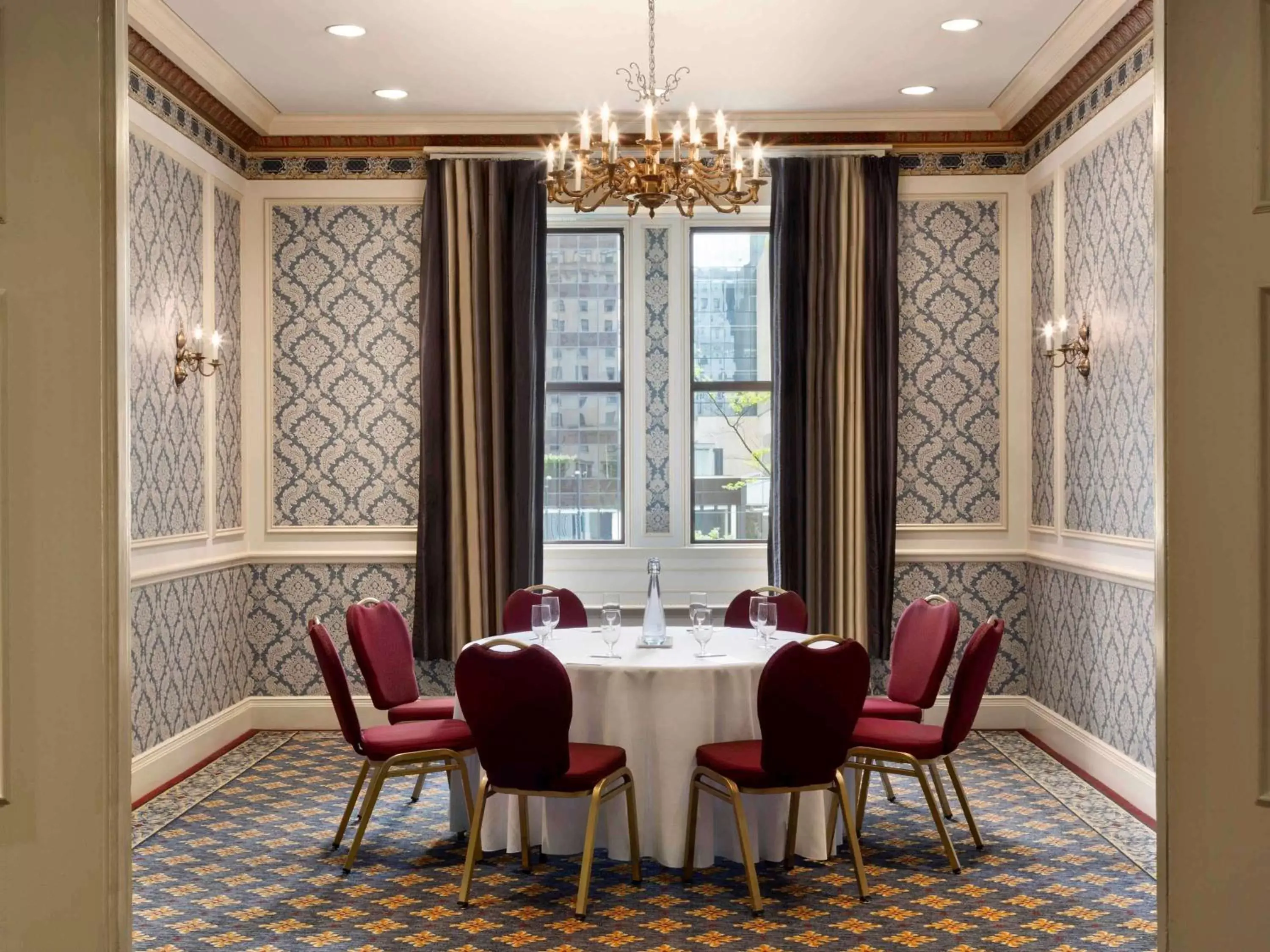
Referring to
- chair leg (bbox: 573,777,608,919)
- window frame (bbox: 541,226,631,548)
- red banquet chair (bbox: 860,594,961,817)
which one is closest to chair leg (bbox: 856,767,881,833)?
red banquet chair (bbox: 860,594,961,817)

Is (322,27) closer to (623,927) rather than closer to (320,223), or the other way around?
(320,223)

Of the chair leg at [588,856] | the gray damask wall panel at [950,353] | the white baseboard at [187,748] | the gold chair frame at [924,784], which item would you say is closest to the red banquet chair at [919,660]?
the gold chair frame at [924,784]

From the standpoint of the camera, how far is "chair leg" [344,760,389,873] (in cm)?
458

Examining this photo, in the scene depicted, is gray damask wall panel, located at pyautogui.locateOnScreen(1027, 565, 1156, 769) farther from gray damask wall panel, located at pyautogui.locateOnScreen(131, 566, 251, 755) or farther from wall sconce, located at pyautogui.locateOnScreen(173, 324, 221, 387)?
wall sconce, located at pyautogui.locateOnScreen(173, 324, 221, 387)

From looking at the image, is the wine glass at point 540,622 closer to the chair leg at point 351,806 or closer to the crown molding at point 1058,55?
the chair leg at point 351,806

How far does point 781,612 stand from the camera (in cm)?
586

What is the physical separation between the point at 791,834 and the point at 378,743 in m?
1.56

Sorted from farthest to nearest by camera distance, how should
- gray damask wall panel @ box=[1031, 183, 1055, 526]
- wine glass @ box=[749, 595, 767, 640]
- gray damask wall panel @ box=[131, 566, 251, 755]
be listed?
gray damask wall panel @ box=[1031, 183, 1055, 526], gray damask wall panel @ box=[131, 566, 251, 755], wine glass @ box=[749, 595, 767, 640]

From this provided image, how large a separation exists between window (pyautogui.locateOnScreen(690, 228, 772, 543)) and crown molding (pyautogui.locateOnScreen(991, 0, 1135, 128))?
1.51 metres

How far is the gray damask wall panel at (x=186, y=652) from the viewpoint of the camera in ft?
18.6

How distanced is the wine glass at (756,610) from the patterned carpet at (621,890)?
3.04ft

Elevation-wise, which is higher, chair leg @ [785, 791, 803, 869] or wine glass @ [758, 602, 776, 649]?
wine glass @ [758, 602, 776, 649]

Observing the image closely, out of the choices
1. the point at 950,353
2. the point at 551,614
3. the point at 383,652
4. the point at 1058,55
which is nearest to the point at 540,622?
the point at 551,614

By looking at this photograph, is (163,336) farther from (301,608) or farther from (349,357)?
(301,608)
